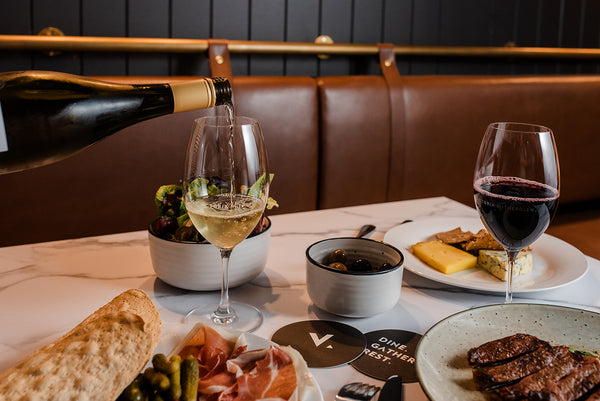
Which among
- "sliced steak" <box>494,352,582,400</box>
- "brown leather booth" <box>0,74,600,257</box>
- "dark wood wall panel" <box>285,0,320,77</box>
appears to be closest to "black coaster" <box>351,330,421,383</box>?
"sliced steak" <box>494,352,582,400</box>

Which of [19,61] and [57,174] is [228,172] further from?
[19,61]

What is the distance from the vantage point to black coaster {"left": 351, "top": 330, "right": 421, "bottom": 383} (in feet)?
2.30

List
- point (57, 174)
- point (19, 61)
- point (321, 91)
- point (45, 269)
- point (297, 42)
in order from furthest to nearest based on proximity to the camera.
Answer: point (297, 42) < point (321, 91) < point (19, 61) < point (57, 174) < point (45, 269)

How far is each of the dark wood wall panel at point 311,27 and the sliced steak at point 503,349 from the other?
1662 millimetres

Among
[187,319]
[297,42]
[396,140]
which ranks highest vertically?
[297,42]

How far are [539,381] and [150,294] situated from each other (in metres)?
0.59

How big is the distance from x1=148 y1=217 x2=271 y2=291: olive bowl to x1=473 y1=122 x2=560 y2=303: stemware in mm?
361

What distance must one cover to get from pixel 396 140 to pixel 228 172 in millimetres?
1446

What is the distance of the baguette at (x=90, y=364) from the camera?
52cm

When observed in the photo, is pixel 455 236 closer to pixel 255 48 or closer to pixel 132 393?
pixel 132 393

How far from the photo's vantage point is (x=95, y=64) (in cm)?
195

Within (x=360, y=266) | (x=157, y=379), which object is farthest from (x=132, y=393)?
(x=360, y=266)

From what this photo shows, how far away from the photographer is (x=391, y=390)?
2.09 feet

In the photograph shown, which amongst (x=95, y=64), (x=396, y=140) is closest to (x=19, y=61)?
(x=95, y=64)
